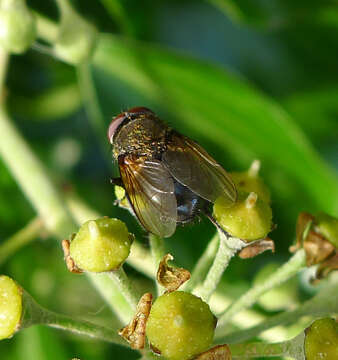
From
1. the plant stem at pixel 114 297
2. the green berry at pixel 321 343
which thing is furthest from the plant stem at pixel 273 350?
the plant stem at pixel 114 297

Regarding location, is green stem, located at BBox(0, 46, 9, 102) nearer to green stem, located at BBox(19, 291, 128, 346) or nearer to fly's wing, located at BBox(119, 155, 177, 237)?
fly's wing, located at BBox(119, 155, 177, 237)

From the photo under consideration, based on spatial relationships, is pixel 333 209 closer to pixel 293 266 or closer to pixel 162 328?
pixel 293 266

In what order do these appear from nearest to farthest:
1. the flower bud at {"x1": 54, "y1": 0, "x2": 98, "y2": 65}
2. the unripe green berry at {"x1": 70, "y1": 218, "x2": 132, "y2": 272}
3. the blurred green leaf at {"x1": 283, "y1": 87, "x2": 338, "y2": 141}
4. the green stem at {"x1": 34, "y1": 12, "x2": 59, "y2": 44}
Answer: the unripe green berry at {"x1": 70, "y1": 218, "x2": 132, "y2": 272}
the flower bud at {"x1": 54, "y1": 0, "x2": 98, "y2": 65}
the green stem at {"x1": 34, "y1": 12, "x2": 59, "y2": 44}
the blurred green leaf at {"x1": 283, "y1": 87, "x2": 338, "y2": 141}

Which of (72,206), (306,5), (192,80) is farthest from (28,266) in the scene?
(306,5)

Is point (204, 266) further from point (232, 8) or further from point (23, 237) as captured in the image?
point (232, 8)

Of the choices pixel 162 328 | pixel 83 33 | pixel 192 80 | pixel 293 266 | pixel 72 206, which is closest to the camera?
pixel 162 328

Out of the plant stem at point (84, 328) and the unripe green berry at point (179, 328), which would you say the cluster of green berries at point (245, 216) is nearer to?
the unripe green berry at point (179, 328)

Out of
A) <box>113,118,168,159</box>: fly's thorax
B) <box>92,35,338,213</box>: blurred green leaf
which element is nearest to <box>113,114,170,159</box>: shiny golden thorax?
<box>113,118,168,159</box>: fly's thorax
